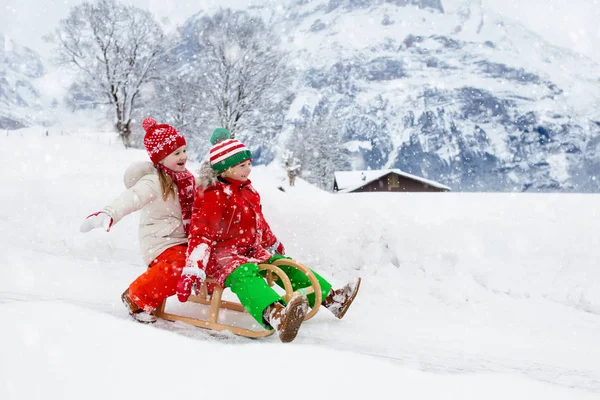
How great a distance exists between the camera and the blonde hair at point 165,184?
3.67 m

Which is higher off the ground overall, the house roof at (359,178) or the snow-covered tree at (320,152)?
the snow-covered tree at (320,152)

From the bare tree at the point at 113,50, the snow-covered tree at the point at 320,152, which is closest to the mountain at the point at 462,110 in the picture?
the snow-covered tree at the point at 320,152

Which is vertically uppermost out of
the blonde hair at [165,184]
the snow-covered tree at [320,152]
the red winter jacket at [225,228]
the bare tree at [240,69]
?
the bare tree at [240,69]

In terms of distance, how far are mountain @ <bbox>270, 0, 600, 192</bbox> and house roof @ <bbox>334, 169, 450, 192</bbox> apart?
79194mm

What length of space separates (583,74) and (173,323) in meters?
233

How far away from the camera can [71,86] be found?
23547 mm

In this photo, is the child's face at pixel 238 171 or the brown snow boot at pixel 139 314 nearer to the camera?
the brown snow boot at pixel 139 314

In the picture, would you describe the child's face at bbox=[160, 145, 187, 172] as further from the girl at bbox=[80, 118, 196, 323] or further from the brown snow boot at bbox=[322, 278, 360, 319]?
the brown snow boot at bbox=[322, 278, 360, 319]

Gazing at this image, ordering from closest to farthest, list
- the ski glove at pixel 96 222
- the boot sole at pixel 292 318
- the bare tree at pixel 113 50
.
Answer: the boot sole at pixel 292 318
the ski glove at pixel 96 222
the bare tree at pixel 113 50

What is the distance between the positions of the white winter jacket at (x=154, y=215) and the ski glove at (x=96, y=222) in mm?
392

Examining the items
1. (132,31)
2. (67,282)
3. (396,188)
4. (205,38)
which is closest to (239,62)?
(205,38)

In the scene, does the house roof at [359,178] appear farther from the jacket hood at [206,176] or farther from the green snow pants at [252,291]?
the green snow pants at [252,291]

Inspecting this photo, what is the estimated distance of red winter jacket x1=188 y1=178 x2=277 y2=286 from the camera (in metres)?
3.35

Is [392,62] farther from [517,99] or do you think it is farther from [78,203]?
[78,203]
